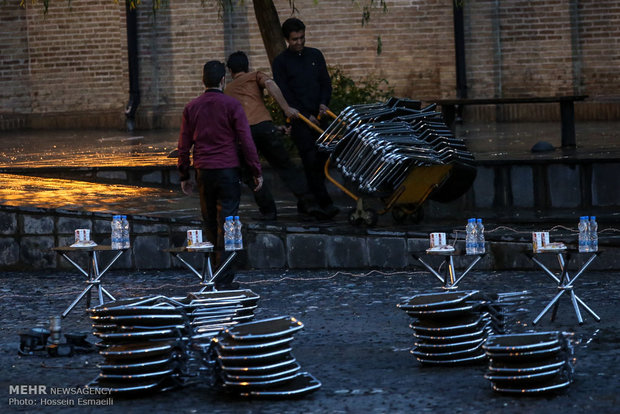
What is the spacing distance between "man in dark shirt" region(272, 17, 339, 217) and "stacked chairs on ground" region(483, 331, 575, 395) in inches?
230

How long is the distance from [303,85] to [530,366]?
6080 millimetres

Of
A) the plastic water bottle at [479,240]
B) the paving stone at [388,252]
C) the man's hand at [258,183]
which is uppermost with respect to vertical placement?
the man's hand at [258,183]

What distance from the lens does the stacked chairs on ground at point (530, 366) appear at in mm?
6875

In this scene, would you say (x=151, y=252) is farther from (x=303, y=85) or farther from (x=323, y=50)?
(x=323, y=50)

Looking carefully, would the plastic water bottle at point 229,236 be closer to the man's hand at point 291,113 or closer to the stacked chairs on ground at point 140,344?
the stacked chairs on ground at point 140,344

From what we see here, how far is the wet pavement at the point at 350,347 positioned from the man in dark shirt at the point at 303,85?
1.42 m

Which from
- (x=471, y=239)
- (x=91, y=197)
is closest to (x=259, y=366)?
(x=471, y=239)

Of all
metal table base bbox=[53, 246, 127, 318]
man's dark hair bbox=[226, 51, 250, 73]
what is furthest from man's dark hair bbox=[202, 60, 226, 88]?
metal table base bbox=[53, 246, 127, 318]

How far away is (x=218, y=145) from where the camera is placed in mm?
10422

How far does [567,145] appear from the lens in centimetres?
1636

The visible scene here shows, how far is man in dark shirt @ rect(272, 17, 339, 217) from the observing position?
1250cm

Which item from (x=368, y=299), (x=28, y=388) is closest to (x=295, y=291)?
(x=368, y=299)

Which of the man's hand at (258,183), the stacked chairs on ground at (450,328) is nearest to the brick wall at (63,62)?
the man's hand at (258,183)

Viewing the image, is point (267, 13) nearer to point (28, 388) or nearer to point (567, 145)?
point (567, 145)
